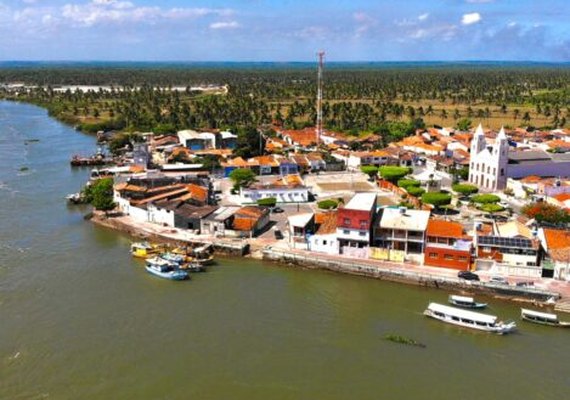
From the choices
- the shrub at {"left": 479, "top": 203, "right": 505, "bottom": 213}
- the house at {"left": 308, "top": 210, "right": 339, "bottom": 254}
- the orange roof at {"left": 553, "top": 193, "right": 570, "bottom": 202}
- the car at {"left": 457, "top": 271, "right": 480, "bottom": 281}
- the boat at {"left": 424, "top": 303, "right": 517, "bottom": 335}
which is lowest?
the boat at {"left": 424, "top": 303, "right": 517, "bottom": 335}

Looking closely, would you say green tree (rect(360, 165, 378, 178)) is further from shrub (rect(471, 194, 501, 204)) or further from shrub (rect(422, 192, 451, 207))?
shrub (rect(471, 194, 501, 204))

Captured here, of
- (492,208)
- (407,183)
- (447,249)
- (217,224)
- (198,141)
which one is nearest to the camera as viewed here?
(447,249)

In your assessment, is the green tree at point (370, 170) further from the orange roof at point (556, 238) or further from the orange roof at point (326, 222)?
the orange roof at point (556, 238)

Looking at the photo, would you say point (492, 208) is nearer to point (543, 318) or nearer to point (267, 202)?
point (543, 318)

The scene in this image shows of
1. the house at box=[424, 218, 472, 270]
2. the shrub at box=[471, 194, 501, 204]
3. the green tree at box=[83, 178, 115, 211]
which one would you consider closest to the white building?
the shrub at box=[471, 194, 501, 204]

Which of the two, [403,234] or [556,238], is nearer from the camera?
[556,238]

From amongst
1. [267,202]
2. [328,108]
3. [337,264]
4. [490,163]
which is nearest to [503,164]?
[490,163]

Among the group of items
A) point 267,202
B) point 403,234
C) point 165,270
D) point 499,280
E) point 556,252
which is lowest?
point 165,270

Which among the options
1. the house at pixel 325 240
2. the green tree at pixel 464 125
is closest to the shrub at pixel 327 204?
the house at pixel 325 240
